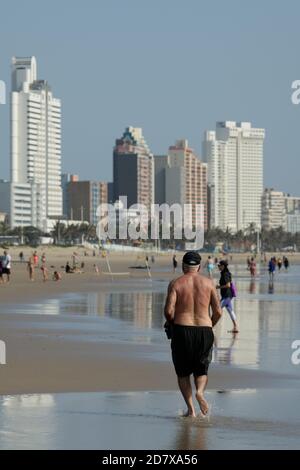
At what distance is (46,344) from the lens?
548 inches

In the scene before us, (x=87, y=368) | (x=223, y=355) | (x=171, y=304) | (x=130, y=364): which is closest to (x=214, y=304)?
(x=171, y=304)

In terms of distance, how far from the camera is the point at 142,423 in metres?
7.74

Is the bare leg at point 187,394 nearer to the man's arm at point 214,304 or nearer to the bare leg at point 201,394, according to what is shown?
the bare leg at point 201,394

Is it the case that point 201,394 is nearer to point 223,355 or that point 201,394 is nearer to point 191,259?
point 191,259

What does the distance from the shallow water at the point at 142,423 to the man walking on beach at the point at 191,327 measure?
288 mm

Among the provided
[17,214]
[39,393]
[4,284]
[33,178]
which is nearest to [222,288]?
[39,393]

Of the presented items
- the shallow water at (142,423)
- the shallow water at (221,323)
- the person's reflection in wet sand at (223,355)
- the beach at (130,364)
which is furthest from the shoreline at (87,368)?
the shallow water at (142,423)

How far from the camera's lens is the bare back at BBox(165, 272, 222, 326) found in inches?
320

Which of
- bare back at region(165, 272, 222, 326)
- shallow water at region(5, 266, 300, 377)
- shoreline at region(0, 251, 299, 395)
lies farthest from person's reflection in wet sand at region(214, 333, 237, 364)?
bare back at region(165, 272, 222, 326)

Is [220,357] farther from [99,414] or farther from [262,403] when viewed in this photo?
[99,414]

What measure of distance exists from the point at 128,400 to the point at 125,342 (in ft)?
19.0

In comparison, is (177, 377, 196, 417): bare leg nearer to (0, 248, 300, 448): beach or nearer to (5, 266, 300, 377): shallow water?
(0, 248, 300, 448): beach

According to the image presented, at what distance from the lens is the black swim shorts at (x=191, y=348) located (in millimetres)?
8055

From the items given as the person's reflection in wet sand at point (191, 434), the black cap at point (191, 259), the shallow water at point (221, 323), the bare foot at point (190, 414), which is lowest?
the shallow water at point (221, 323)
